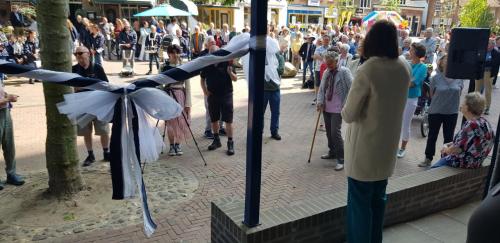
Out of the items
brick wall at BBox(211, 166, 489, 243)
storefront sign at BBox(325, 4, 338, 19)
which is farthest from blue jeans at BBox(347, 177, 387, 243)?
storefront sign at BBox(325, 4, 338, 19)

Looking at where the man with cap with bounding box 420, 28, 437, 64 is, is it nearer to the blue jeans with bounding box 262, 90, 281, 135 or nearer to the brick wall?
the blue jeans with bounding box 262, 90, 281, 135

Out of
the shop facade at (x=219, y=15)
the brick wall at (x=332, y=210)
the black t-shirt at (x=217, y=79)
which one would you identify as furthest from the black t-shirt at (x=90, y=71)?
the shop facade at (x=219, y=15)

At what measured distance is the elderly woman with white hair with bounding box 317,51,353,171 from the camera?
578cm

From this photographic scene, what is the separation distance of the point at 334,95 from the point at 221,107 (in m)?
1.88

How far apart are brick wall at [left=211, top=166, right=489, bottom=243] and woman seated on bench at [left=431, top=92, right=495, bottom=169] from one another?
0.12 m

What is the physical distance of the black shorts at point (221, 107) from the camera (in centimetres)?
650

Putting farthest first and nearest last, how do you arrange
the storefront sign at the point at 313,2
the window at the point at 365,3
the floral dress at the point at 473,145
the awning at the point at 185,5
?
the window at the point at 365,3 → the storefront sign at the point at 313,2 → the awning at the point at 185,5 → the floral dress at the point at 473,145

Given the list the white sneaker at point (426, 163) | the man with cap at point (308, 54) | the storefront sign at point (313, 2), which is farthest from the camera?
the storefront sign at point (313, 2)

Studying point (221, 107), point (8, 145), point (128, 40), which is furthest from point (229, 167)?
point (128, 40)

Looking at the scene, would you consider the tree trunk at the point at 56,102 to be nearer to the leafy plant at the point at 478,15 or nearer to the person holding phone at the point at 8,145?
the person holding phone at the point at 8,145

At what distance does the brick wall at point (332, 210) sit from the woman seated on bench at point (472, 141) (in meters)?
0.12

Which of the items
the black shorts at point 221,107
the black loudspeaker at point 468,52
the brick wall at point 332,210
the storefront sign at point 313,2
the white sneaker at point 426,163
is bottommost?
the white sneaker at point 426,163

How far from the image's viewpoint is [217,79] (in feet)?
20.9

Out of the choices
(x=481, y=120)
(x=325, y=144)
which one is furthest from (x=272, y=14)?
(x=481, y=120)
